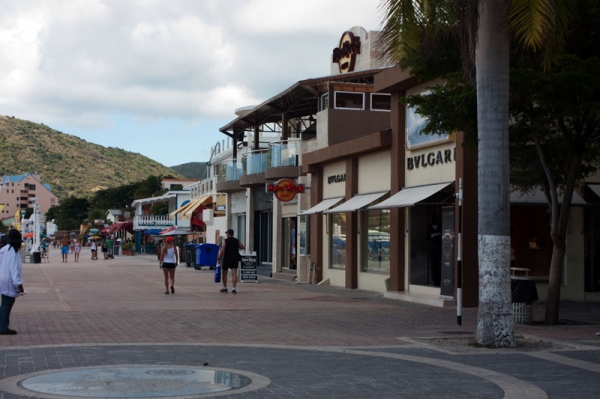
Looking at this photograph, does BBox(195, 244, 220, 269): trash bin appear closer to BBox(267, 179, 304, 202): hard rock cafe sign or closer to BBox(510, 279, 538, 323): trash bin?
BBox(267, 179, 304, 202): hard rock cafe sign

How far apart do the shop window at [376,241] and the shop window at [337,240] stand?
1.50m

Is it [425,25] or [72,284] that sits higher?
[425,25]

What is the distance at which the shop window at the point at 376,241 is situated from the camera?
2419 cm

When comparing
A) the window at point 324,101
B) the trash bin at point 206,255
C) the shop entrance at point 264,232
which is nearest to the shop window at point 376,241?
the window at point 324,101

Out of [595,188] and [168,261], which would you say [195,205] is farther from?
[595,188]

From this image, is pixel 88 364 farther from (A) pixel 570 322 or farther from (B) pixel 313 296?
(B) pixel 313 296

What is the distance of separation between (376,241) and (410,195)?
160 inches

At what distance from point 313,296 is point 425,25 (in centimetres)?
A: 1170

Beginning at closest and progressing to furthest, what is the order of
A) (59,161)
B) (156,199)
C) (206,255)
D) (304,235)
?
1. (304,235)
2. (206,255)
3. (156,199)
4. (59,161)

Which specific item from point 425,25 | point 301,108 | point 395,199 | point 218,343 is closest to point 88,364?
point 218,343

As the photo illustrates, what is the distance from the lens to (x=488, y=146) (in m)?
12.1

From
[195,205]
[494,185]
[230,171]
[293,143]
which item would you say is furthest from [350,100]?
[195,205]

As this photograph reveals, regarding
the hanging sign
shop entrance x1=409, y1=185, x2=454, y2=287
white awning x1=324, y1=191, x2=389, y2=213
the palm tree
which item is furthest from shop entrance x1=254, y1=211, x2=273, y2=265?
the palm tree

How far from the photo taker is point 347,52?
41.4 metres
